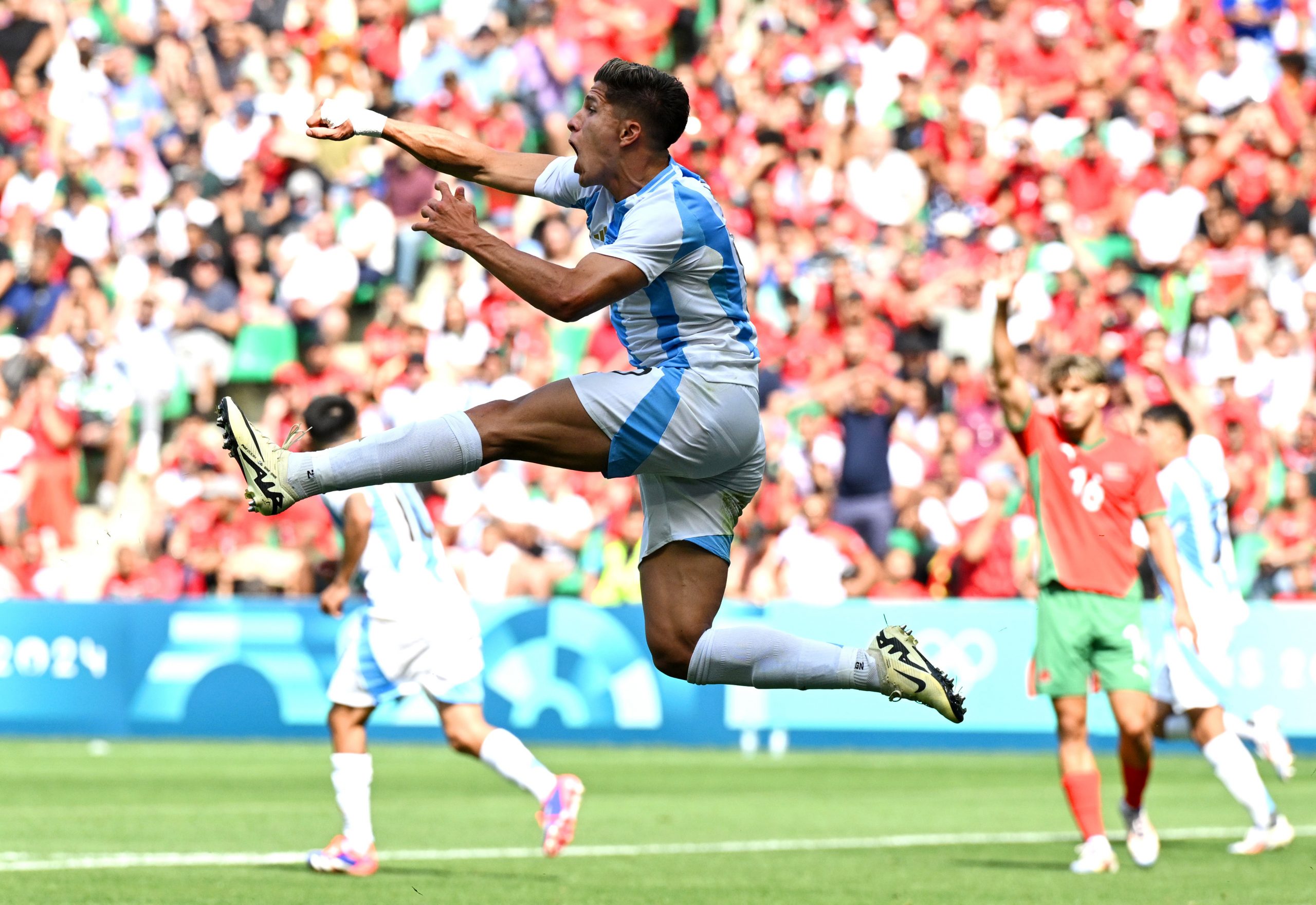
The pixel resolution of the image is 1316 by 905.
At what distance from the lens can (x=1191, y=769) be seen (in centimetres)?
1611

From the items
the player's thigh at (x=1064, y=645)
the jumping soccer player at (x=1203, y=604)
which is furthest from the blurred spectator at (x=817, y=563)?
the player's thigh at (x=1064, y=645)

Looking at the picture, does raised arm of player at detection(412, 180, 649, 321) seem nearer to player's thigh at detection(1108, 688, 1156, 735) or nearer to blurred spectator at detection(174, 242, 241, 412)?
player's thigh at detection(1108, 688, 1156, 735)

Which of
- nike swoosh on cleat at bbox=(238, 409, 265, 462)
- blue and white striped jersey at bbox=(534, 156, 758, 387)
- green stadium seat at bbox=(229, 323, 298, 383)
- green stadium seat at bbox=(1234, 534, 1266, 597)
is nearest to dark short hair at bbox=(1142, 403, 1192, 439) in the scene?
blue and white striped jersey at bbox=(534, 156, 758, 387)

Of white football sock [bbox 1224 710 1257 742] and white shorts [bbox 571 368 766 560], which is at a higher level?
white shorts [bbox 571 368 766 560]

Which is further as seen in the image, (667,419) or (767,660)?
(767,660)

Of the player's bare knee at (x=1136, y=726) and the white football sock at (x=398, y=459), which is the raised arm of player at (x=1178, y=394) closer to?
the player's bare knee at (x=1136, y=726)

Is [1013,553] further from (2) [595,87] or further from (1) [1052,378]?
(2) [595,87]

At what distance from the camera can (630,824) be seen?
1172cm

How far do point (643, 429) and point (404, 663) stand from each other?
138 inches

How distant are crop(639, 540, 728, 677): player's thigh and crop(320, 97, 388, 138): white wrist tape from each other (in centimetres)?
184

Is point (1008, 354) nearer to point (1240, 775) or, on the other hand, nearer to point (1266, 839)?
point (1240, 775)

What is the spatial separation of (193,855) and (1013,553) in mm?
8951

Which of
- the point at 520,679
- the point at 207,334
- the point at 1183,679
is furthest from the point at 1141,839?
the point at 207,334

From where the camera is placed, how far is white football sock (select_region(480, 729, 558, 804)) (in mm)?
9227
